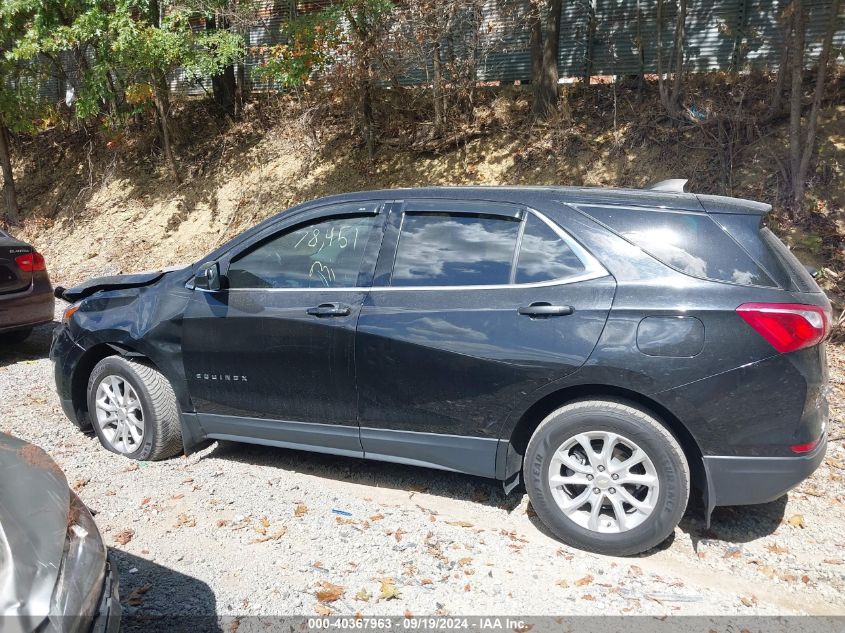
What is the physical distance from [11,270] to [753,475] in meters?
7.23

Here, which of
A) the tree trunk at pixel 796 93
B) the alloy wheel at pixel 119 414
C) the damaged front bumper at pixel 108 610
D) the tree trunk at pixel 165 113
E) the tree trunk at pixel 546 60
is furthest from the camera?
the tree trunk at pixel 165 113

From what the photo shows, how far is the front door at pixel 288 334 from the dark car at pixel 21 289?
3.80 metres

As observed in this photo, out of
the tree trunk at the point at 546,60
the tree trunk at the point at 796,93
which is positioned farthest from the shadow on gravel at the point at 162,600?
the tree trunk at the point at 546,60

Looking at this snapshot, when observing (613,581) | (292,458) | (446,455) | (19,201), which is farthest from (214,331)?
(19,201)

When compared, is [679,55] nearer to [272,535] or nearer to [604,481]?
[604,481]

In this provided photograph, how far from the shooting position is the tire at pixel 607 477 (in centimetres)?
346

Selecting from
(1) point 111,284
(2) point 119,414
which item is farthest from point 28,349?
(2) point 119,414

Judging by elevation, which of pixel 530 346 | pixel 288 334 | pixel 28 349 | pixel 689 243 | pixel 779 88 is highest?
pixel 779 88

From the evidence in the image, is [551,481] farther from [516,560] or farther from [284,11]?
[284,11]

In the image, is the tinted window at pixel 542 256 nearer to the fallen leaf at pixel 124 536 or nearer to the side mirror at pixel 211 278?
the side mirror at pixel 211 278

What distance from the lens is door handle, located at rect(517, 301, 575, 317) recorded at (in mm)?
3592

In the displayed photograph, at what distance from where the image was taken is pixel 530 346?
3.63 meters

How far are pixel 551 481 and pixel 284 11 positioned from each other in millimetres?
11163

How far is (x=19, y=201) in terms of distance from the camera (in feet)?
53.4
